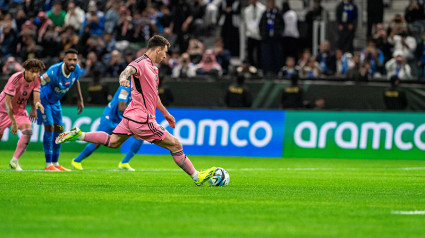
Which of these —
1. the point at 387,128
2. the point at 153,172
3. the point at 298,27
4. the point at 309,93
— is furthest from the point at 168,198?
the point at 298,27

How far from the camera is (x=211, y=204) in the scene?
1050 centimetres

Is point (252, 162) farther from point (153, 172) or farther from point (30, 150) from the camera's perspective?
point (30, 150)

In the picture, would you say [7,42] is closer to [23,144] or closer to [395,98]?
[395,98]

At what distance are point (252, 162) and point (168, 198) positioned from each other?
1050 centimetres

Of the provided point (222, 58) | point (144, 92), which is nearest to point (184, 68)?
point (222, 58)

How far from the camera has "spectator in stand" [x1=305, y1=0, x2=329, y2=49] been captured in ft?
94.8

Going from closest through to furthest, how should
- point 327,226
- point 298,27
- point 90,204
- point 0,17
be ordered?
1. point 327,226
2. point 90,204
3. point 298,27
4. point 0,17

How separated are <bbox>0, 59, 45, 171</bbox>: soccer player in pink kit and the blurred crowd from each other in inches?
379

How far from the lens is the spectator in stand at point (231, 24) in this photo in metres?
29.8

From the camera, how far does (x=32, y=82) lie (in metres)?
16.8

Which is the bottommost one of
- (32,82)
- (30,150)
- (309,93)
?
(30,150)

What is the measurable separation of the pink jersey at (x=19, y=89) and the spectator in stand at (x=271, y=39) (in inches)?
452

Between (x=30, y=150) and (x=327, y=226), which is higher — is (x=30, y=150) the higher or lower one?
the lower one

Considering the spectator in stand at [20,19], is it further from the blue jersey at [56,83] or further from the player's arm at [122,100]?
the player's arm at [122,100]
